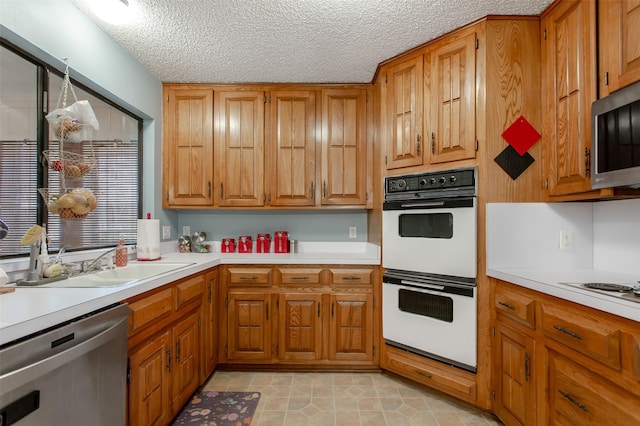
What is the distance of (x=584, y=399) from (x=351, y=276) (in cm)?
146

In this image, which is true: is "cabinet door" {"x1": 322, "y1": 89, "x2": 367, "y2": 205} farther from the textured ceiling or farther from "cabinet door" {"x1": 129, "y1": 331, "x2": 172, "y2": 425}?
"cabinet door" {"x1": 129, "y1": 331, "x2": 172, "y2": 425}

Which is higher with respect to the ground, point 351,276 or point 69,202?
point 69,202

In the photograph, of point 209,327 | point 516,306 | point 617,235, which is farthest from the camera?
point 209,327

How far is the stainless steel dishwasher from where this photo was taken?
0.81m

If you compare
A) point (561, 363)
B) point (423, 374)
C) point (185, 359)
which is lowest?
point (423, 374)

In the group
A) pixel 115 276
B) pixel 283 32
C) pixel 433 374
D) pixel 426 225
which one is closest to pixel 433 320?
pixel 433 374

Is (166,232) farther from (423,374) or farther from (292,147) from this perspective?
(423,374)

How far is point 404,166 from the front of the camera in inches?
A: 88.9

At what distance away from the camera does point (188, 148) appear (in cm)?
276

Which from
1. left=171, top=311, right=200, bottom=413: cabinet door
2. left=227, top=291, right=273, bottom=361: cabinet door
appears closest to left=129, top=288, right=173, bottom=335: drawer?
left=171, top=311, right=200, bottom=413: cabinet door

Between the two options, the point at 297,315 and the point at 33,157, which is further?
the point at 297,315

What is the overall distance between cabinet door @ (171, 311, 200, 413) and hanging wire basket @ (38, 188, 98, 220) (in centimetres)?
80

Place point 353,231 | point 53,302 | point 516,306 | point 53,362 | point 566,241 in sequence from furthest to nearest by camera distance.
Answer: point 353,231 < point 566,241 < point 516,306 < point 53,302 < point 53,362

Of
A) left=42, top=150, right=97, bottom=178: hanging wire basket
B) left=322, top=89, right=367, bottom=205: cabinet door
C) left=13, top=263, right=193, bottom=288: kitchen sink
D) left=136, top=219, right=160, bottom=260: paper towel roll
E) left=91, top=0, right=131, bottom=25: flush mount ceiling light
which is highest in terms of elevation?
left=91, top=0, right=131, bottom=25: flush mount ceiling light
